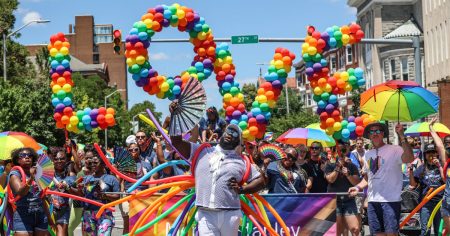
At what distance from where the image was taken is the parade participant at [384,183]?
10.2 meters

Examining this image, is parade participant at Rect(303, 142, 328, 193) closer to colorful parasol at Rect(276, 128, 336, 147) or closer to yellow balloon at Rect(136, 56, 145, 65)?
colorful parasol at Rect(276, 128, 336, 147)

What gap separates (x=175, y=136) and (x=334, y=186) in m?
4.00

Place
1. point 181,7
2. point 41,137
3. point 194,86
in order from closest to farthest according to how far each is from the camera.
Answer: point 194,86
point 181,7
point 41,137

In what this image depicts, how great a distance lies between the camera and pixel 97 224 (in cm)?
1116

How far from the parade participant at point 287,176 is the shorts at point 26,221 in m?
3.10

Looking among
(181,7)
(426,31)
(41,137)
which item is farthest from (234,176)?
(426,31)

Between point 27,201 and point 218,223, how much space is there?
2736 millimetres

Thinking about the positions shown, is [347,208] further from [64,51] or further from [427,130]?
[64,51]

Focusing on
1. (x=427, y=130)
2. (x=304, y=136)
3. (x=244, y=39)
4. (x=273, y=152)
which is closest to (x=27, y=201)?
(x=273, y=152)

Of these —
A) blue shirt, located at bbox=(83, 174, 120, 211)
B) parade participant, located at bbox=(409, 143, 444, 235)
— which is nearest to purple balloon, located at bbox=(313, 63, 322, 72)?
parade participant, located at bbox=(409, 143, 444, 235)

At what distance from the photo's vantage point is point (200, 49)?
16625mm

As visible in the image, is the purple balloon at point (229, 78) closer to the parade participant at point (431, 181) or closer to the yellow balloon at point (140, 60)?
the yellow balloon at point (140, 60)

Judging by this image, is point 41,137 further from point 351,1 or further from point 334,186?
point 334,186

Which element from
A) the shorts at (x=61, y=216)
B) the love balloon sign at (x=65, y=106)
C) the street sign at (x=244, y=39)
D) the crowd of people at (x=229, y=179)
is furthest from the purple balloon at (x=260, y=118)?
the street sign at (x=244, y=39)
